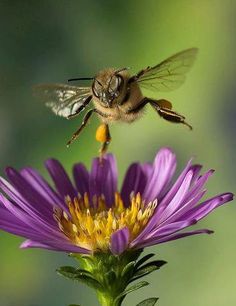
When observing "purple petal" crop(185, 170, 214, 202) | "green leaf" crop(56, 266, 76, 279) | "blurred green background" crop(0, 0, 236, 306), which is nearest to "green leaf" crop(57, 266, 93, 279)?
"green leaf" crop(56, 266, 76, 279)

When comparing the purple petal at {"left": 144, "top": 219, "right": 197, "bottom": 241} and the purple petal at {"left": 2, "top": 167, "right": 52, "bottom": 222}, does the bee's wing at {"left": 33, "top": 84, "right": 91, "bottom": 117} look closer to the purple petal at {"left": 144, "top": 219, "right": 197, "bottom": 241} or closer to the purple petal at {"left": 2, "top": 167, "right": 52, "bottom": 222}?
the purple petal at {"left": 2, "top": 167, "right": 52, "bottom": 222}

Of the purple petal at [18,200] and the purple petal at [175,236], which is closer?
the purple petal at [175,236]

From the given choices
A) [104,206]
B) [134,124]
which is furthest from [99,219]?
[134,124]

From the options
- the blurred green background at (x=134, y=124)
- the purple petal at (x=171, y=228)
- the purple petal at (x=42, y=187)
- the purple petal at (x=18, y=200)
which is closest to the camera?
the purple petal at (x=171, y=228)

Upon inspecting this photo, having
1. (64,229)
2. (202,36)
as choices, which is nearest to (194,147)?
(202,36)

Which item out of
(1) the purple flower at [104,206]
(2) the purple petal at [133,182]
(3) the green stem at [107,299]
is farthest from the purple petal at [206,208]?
(2) the purple petal at [133,182]

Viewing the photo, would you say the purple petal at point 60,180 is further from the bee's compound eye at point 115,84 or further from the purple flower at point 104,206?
the bee's compound eye at point 115,84

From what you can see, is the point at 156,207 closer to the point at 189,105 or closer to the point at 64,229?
the point at 64,229
